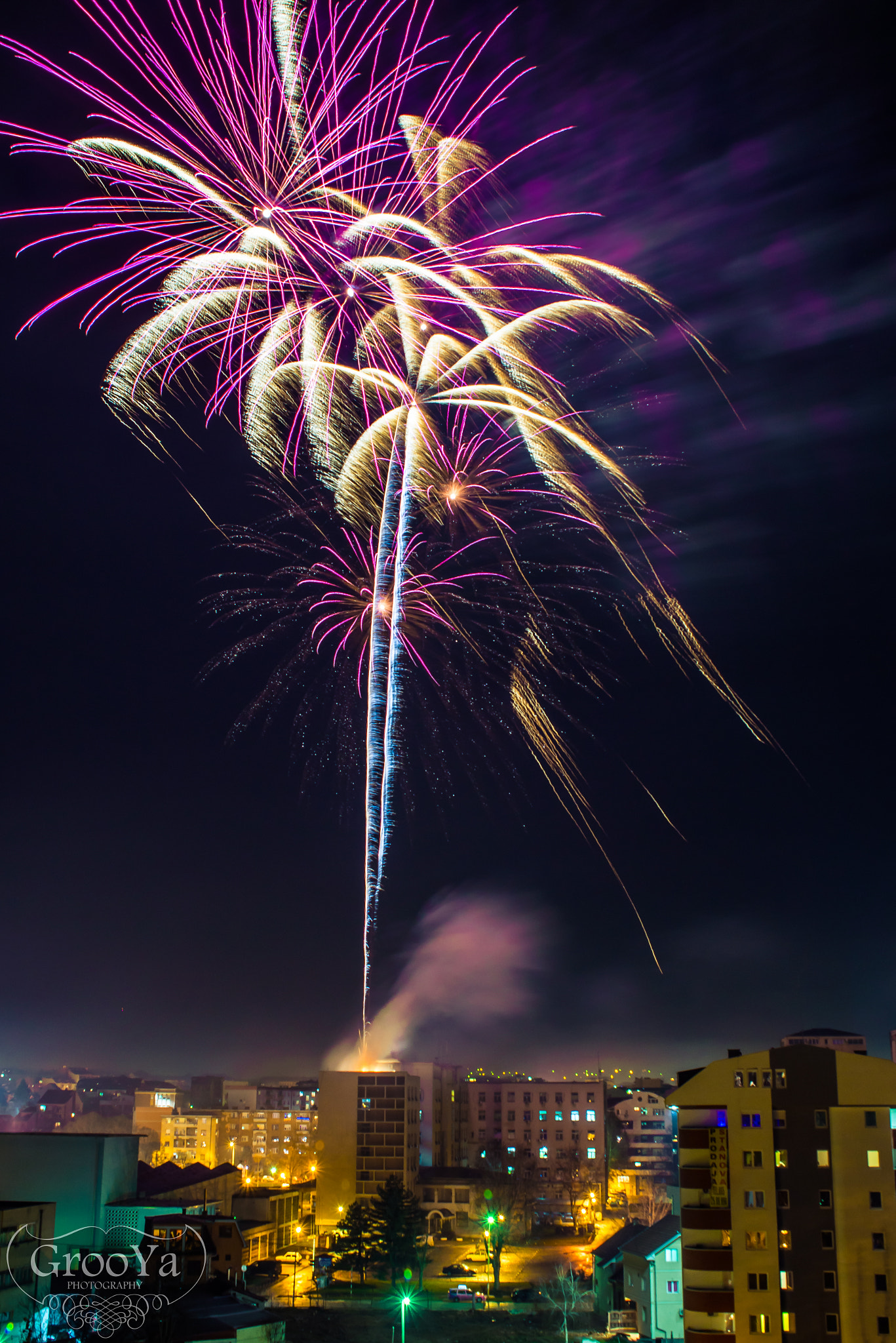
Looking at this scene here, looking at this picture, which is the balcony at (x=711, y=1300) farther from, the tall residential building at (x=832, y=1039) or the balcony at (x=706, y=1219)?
the tall residential building at (x=832, y=1039)

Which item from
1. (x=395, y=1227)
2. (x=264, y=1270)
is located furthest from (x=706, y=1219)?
(x=264, y=1270)

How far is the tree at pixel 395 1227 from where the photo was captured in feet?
111

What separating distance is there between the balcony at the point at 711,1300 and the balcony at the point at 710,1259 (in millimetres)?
342

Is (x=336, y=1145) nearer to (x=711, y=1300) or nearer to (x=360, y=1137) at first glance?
(x=360, y=1137)

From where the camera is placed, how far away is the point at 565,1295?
97.2 feet

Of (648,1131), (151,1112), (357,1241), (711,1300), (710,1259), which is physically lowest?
(648,1131)

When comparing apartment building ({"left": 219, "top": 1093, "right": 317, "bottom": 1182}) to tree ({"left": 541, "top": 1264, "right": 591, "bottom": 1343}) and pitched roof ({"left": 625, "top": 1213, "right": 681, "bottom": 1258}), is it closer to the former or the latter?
tree ({"left": 541, "top": 1264, "right": 591, "bottom": 1343})

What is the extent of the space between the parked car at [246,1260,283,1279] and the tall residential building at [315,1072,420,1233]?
7.31 meters

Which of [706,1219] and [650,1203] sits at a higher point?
[706,1219]

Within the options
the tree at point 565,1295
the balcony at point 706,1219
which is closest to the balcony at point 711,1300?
the balcony at point 706,1219

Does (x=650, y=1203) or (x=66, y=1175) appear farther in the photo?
(x=650, y=1203)

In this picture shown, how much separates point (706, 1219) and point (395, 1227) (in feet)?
55.8

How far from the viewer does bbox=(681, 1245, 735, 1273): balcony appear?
20438 mm

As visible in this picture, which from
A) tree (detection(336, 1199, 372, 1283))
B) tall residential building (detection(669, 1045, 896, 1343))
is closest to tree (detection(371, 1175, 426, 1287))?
tree (detection(336, 1199, 372, 1283))
